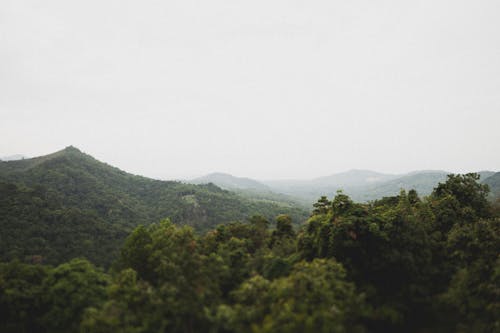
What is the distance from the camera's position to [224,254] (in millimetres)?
24516

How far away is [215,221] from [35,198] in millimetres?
52103

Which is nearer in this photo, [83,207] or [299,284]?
[299,284]

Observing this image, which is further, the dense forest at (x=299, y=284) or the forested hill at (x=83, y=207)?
the forested hill at (x=83, y=207)

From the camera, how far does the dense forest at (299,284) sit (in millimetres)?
16039

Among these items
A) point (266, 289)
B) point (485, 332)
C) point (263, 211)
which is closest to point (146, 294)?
point (266, 289)

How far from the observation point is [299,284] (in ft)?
54.3

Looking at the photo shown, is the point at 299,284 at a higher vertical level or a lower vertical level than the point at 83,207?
higher

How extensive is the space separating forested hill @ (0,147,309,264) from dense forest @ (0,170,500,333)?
1257 inches

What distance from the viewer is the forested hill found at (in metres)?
52.8

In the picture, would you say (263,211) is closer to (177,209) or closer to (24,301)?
(177,209)

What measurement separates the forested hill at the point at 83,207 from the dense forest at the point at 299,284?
31924 millimetres

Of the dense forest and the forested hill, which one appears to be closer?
the dense forest

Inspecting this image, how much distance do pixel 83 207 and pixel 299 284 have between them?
90.4 metres

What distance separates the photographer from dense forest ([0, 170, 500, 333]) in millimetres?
16039
